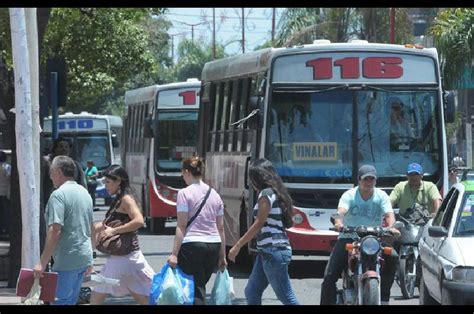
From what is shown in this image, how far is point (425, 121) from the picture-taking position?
16156 millimetres

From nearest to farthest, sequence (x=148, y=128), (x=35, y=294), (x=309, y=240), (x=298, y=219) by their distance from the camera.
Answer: (x=35, y=294)
(x=309, y=240)
(x=298, y=219)
(x=148, y=128)

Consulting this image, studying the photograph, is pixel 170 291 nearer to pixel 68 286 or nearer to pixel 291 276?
pixel 68 286

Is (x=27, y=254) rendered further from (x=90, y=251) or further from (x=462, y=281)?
(x=462, y=281)

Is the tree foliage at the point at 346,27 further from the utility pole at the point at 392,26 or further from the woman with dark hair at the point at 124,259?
the woman with dark hair at the point at 124,259

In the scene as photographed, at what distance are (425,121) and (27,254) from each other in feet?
20.9

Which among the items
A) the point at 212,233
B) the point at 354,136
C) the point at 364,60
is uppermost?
the point at 364,60

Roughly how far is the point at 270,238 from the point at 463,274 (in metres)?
1.73

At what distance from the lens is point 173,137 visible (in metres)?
26.6

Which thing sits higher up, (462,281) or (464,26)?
(464,26)

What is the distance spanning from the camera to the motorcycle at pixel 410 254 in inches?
554

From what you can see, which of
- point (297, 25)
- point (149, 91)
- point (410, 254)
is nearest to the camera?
point (410, 254)

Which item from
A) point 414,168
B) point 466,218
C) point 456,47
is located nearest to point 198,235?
point 466,218
